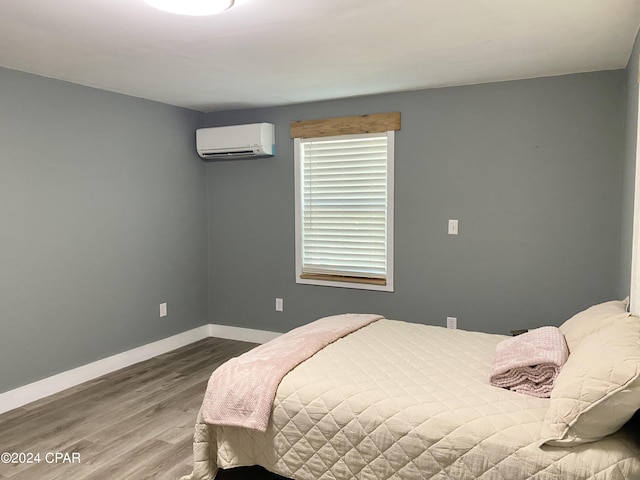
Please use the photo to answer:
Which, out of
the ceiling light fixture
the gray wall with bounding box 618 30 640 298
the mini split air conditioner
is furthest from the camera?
the mini split air conditioner

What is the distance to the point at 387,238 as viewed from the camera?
436 cm

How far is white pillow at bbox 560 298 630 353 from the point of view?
7.42 feet

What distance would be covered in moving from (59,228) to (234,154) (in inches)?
68.1

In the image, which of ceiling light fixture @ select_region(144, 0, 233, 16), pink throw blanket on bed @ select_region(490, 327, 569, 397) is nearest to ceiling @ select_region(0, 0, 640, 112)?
ceiling light fixture @ select_region(144, 0, 233, 16)

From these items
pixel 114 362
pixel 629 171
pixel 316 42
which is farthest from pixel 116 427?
pixel 629 171

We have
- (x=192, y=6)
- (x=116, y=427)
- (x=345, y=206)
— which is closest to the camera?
(x=192, y=6)

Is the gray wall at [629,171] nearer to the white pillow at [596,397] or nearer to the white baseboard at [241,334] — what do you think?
the white pillow at [596,397]

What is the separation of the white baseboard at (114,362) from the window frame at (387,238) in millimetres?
772

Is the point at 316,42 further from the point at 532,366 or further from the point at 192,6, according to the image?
the point at 532,366

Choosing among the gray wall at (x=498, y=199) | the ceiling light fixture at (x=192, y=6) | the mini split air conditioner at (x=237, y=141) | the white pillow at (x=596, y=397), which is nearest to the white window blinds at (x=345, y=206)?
the gray wall at (x=498, y=199)

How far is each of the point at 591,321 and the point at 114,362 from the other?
361cm

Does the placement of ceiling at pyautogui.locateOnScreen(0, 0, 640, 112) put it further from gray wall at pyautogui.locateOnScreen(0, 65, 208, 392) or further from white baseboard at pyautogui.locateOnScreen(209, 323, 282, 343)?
white baseboard at pyautogui.locateOnScreen(209, 323, 282, 343)

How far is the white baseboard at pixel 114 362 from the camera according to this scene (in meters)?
3.50

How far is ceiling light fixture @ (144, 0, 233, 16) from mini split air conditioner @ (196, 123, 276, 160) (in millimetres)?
2403
